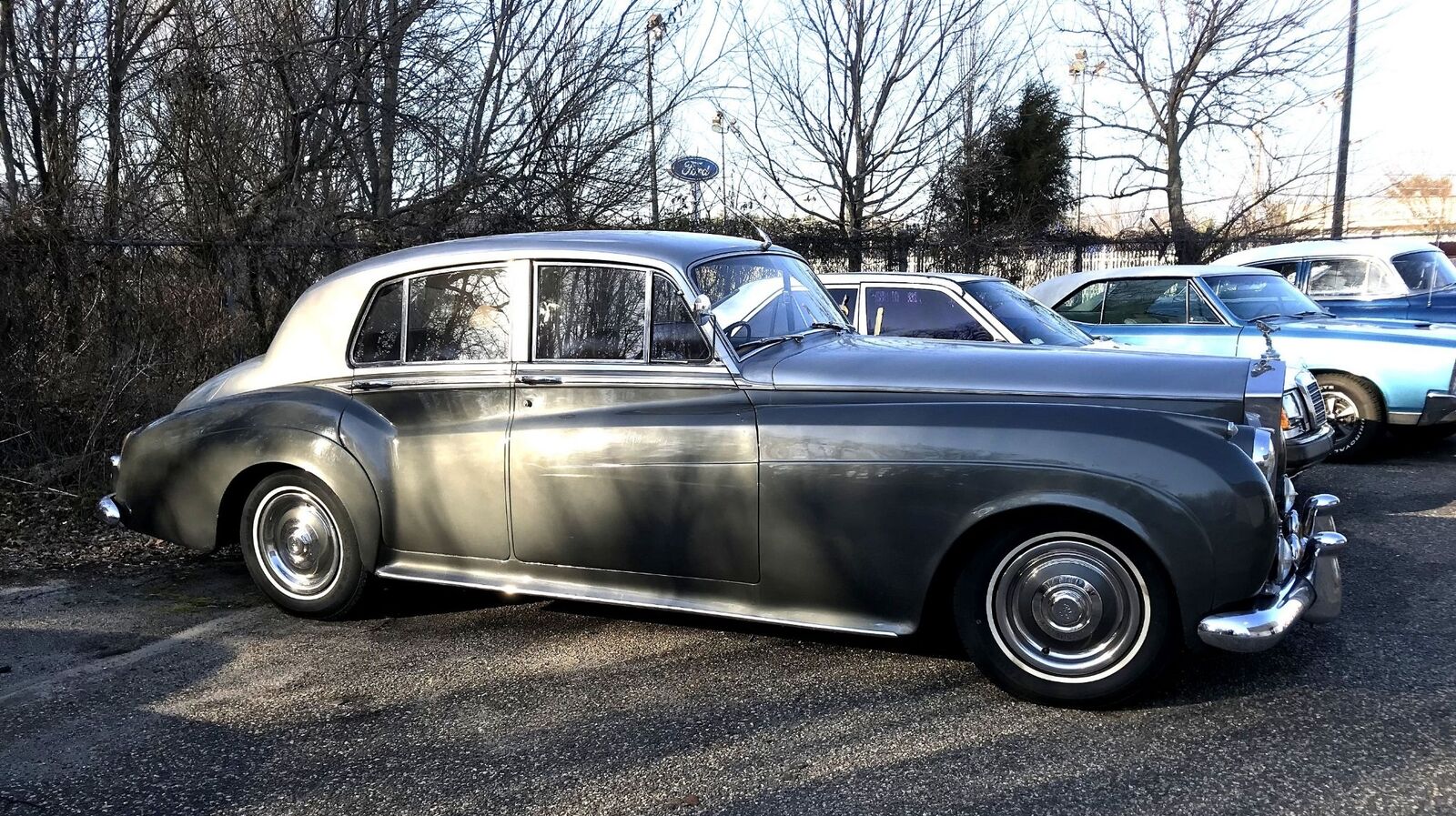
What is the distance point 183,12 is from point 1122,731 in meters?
9.39

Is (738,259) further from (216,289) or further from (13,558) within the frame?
(216,289)

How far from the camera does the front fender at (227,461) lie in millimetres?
4520

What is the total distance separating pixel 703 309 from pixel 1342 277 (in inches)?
362

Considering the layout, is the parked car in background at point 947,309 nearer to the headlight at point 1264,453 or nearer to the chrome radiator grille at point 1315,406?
the chrome radiator grille at point 1315,406

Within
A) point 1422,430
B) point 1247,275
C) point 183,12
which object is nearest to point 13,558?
point 183,12

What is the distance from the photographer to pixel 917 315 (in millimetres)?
7113

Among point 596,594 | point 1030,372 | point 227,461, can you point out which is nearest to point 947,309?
point 1030,372

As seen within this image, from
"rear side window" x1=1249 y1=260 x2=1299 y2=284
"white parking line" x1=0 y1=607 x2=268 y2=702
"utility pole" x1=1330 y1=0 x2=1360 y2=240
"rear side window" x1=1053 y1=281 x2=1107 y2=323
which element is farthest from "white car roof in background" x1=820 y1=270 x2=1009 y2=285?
"utility pole" x1=1330 y1=0 x2=1360 y2=240

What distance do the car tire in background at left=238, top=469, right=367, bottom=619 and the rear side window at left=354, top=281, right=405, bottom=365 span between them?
603mm

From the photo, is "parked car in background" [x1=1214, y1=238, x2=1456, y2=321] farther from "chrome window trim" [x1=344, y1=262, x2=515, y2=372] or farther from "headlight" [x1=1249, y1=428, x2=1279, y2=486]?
"chrome window trim" [x1=344, y1=262, x2=515, y2=372]

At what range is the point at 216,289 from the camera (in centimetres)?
835

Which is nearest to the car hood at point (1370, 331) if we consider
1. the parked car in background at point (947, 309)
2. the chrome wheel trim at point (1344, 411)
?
the chrome wheel trim at point (1344, 411)

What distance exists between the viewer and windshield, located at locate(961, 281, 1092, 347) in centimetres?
682

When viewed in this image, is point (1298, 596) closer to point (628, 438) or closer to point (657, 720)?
A: point (657, 720)
